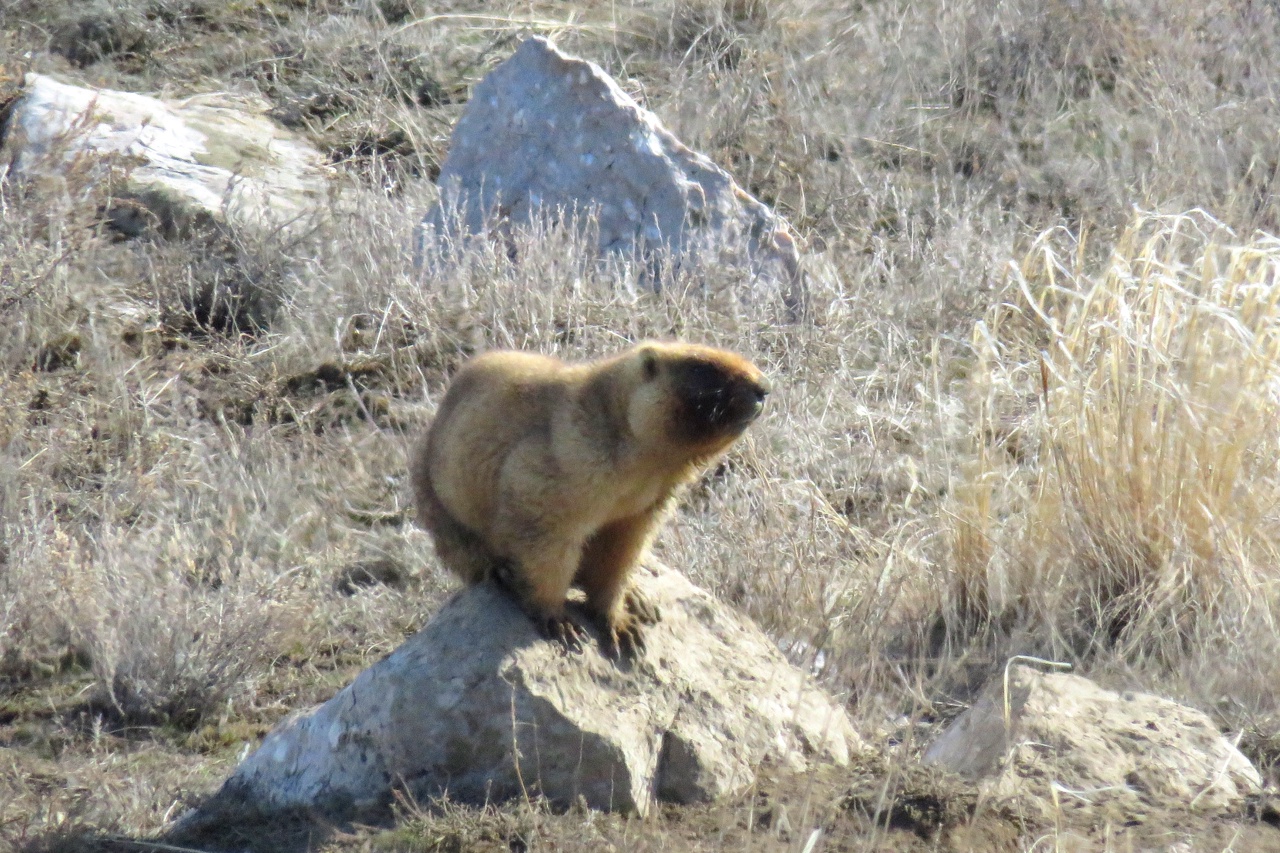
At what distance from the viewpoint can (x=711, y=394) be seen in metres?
4.06

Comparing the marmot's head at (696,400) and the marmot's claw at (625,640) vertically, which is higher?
the marmot's head at (696,400)

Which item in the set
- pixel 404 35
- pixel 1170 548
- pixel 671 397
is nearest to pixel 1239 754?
pixel 1170 548

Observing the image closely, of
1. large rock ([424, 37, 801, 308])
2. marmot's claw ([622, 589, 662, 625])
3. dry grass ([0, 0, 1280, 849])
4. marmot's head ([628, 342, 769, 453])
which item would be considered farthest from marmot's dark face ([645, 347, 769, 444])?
large rock ([424, 37, 801, 308])

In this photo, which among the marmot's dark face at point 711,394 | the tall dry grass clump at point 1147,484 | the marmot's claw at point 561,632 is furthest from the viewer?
the tall dry grass clump at point 1147,484

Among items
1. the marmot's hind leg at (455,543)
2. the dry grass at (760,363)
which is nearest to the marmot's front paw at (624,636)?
the marmot's hind leg at (455,543)

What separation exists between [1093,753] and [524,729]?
182cm

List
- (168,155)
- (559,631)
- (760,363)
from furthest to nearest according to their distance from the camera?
(168,155)
(760,363)
(559,631)

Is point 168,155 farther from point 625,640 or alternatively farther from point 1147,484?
point 1147,484

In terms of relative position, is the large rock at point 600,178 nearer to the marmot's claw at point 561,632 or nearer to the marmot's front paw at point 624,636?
the marmot's front paw at point 624,636

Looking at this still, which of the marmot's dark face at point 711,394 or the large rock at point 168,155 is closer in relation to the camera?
the marmot's dark face at point 711,394

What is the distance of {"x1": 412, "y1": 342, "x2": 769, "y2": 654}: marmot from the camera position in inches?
160

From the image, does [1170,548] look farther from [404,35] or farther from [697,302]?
[404,35]

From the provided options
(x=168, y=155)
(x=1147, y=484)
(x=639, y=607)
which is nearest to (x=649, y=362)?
(x=639, y=607)

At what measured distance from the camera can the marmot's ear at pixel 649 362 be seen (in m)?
4.14
